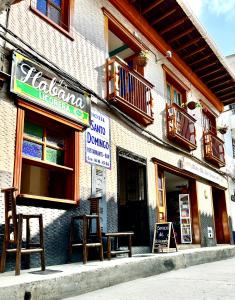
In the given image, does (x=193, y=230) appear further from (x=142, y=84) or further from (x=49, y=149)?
(x=49, y=149)

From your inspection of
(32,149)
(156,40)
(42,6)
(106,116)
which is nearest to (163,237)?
(106,116)

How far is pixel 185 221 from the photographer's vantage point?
37.4ft

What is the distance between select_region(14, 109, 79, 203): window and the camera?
590 centimetres

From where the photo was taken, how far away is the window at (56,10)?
6832 millimetres

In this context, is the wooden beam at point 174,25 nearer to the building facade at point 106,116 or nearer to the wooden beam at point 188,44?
the building facade at point 106,116

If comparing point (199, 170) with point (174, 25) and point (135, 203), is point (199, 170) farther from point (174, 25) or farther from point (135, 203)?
point (174, 25)

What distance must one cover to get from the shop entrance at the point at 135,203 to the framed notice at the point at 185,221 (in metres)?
2.91

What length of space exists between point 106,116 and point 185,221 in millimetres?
5386

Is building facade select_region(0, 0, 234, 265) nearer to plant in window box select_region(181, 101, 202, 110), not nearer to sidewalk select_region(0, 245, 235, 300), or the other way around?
plant in window box select_region(181, 101, 202, 110)

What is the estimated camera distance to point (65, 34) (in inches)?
275

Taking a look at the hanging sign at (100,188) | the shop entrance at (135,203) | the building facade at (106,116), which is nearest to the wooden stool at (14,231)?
the building facade at (106,116)

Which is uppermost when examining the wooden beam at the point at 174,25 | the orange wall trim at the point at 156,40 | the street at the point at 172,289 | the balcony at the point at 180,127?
the wooden beam at the point at 174,25

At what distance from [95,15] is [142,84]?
2.11 meters

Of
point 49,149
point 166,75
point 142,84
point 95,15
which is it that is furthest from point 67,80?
point 166,75
